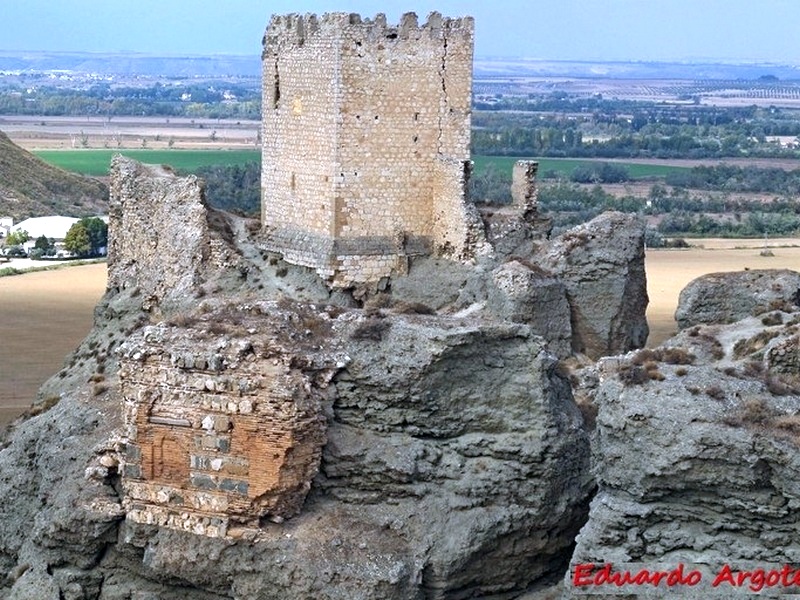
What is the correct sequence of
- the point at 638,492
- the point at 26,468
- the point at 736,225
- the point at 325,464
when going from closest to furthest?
the point at 638,492 < the point at 325,464 < the point at 26,468 < the point at 736,225

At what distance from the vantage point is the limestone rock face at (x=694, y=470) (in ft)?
61.1

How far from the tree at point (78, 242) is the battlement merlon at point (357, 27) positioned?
1673 inches

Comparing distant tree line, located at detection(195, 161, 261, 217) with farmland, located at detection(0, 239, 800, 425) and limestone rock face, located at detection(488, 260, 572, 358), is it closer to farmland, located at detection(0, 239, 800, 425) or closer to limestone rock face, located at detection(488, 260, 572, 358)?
farmland, located at detection(0, 239, 800, 425)

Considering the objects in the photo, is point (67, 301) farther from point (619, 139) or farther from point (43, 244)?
point (619, 139)

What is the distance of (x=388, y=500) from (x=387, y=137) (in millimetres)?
10261

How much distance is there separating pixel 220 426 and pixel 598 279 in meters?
10.1

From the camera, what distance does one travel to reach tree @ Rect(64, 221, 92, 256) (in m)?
73.1

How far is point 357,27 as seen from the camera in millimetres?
30062

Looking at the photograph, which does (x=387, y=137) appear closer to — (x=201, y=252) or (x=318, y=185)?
(x=318, y=185)

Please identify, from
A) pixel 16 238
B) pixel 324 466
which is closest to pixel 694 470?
pixel 324 466

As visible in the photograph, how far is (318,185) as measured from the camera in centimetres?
3058

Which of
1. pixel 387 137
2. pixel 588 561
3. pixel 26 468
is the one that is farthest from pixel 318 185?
pixel 588 561

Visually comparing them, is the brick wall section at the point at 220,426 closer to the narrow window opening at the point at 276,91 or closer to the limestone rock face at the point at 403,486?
the limestone rock face at the point at 403,486

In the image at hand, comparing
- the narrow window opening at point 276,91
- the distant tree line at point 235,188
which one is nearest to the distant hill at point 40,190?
the distant tree line at point 235,188
